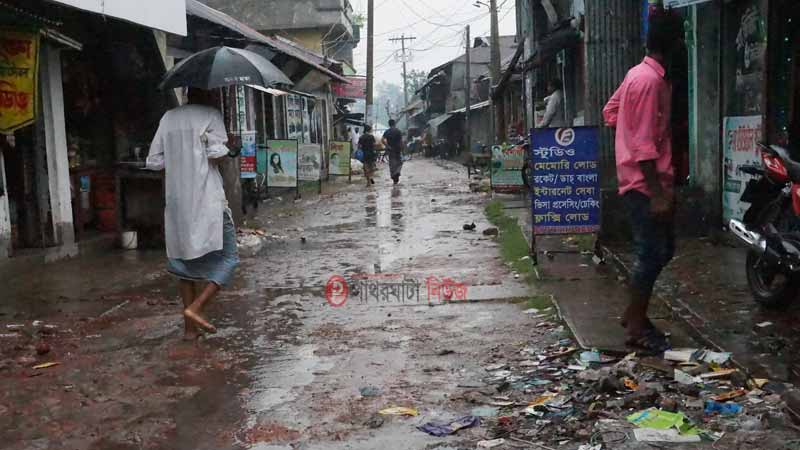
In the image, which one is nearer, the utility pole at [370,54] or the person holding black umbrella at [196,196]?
the person holding black umbrella at [196,196]

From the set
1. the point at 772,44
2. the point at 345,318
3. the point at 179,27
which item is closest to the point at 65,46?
the point at 179,27

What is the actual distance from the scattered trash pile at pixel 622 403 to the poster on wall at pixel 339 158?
18975mm

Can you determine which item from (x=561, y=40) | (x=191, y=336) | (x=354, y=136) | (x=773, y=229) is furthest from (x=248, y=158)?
(x=354, y=136)

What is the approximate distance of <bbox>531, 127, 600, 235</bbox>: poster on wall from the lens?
25.5 feet

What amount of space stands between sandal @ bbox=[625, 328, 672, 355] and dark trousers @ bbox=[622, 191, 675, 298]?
231 mm

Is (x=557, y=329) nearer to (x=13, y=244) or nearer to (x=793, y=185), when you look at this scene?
(x=793, y=185)

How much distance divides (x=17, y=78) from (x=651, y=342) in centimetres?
697

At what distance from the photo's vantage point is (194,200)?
5.77 meters

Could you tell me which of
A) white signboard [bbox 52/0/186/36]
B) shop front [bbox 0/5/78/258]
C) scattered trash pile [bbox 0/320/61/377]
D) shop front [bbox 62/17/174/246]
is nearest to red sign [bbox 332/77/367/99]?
shop front [bbox 62/17/174/246]

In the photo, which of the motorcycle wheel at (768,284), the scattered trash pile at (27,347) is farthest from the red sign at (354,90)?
the motorcycle wheel at (768,284)

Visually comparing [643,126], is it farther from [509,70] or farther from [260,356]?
[509,70]

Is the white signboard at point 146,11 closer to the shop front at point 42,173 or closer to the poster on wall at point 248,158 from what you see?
the shop front at point 42,173

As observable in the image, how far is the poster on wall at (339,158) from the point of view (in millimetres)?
23594

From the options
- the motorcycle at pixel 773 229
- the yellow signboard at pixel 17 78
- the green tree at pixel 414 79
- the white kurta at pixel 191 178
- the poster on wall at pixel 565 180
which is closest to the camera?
the motorcycle at pixel 773 229
